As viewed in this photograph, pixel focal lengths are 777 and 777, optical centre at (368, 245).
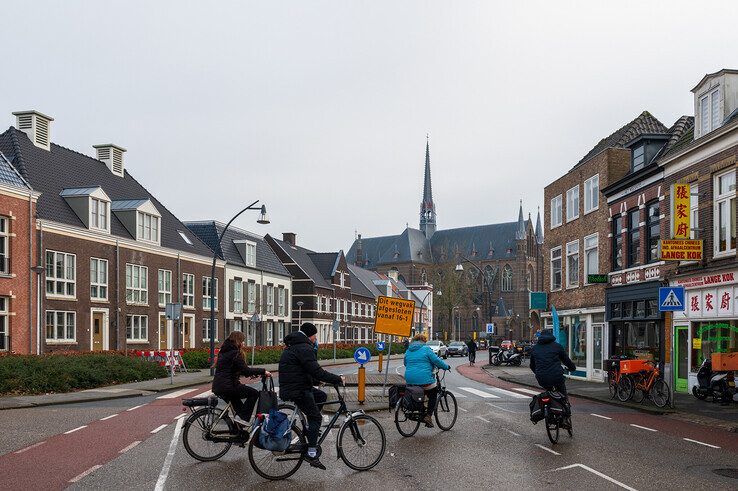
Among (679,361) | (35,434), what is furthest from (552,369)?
(679,361)

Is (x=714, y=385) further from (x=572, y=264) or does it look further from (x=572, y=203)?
(x=572, y=203)

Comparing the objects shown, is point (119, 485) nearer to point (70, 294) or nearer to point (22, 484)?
point (22, 484)

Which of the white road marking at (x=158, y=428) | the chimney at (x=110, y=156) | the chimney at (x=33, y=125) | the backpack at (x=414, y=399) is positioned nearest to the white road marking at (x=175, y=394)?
the white road marking at (x=158, y=428)

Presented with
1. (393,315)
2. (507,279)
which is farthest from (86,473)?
(507,279)

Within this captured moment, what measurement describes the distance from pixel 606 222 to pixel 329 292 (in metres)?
46.0

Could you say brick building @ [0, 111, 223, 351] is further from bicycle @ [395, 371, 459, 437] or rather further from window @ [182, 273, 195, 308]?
bicycle @ [395, 371, 459, 437]

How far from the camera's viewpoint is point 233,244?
5609 centimetres

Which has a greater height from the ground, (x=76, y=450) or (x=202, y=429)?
(x=202, y=429)

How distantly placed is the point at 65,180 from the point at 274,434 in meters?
33.0

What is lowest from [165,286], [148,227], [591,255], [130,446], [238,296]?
[130,446]

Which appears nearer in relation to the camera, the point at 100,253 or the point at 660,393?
the point at 660,393

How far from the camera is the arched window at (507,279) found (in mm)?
128750

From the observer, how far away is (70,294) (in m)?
35.5

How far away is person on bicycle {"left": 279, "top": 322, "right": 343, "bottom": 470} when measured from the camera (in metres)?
9.40
